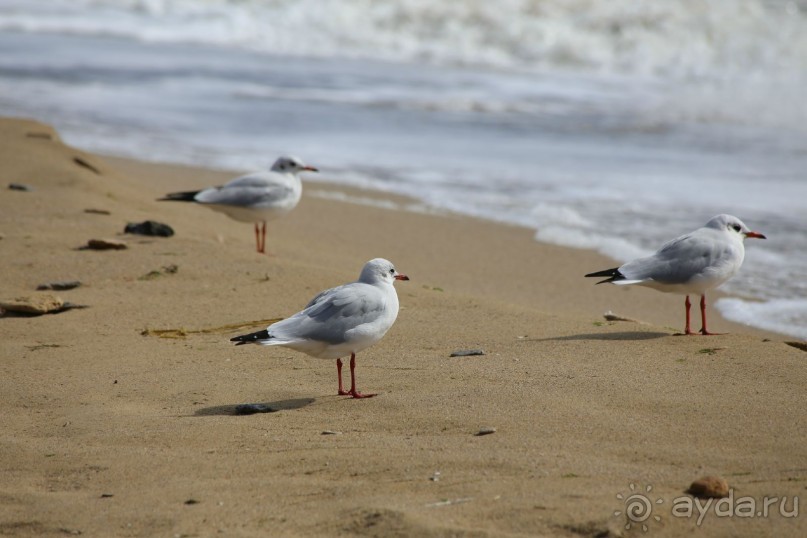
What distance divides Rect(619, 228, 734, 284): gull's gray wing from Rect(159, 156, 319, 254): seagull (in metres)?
3.44

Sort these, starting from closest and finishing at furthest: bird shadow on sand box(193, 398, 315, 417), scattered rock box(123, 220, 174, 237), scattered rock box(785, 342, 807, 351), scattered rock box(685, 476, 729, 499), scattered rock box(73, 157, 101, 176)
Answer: scattered rock box(685, 476, 729, 499), bird shadow on sand box(193, 398, 315, 417), scattered rock box(785, 342, 807, 351), scattered rock box(123, 220, 174, 237), scattered rock box(73, 157, 101, 176)

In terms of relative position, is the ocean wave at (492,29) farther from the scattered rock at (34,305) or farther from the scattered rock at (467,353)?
the scattered rock at (467,353)

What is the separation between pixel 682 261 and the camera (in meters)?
6.36

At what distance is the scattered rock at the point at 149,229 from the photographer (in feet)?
26.6

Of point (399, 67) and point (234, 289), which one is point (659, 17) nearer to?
point (399, 67)

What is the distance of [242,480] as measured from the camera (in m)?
4.25

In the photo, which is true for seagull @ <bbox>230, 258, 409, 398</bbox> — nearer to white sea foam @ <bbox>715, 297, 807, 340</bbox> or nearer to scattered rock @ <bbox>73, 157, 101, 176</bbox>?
white sea foam @ <bbox>715, 297, 807, 340</bbox>

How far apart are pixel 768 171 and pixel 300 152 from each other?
17.7 feet

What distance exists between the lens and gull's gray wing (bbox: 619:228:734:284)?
633 centimetres

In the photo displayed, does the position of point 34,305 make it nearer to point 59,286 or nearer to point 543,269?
point 59,286

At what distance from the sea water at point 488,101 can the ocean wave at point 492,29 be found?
7cm

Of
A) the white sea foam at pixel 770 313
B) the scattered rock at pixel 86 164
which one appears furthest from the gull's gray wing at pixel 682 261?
the scattered rock at pixel 86 164

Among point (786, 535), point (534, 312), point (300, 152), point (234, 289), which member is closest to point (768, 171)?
point (300, 152)

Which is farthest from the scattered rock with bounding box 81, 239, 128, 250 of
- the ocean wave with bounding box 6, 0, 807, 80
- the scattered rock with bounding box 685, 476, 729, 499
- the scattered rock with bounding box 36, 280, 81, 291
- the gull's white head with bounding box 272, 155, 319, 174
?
the ocean wave with bounding box 6, 0, 807, 80
